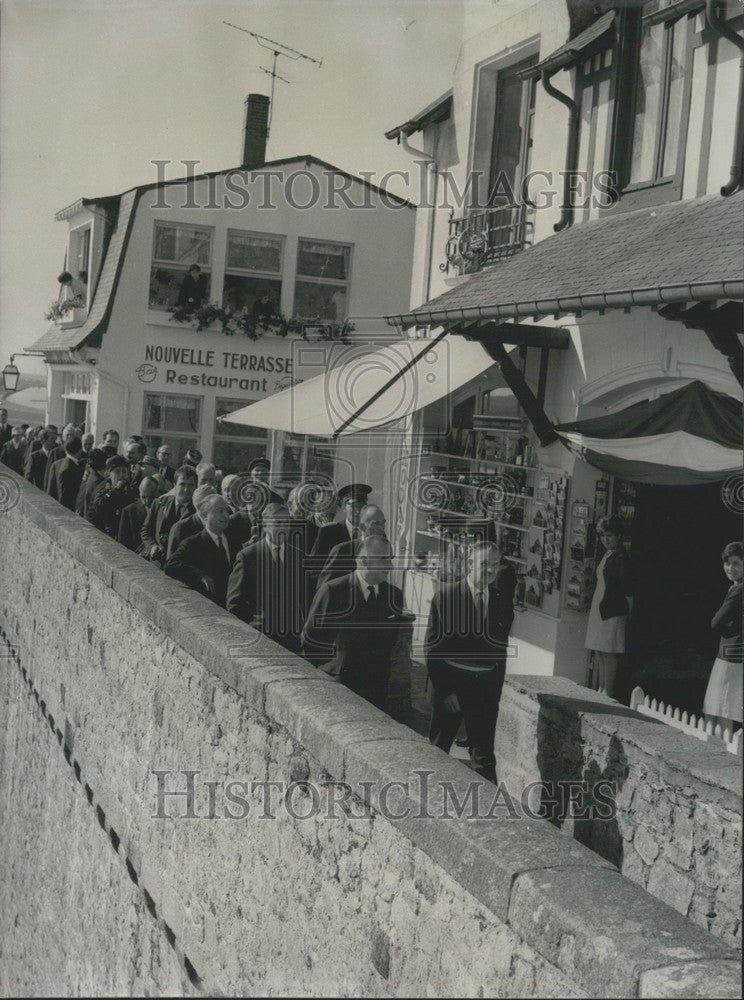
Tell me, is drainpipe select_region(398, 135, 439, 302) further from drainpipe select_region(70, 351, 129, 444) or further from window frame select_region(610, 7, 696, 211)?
drainpipe select_region(70, 351, 129, 444)

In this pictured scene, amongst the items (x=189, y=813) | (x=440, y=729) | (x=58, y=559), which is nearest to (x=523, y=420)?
(x=58, y=559)

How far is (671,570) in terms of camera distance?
12.0 meters

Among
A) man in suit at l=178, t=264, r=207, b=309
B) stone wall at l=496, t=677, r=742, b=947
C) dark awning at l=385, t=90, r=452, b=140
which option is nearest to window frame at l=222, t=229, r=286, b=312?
man in suit at l=178, t=264, r=207, b=309

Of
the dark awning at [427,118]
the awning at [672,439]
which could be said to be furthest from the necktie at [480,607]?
the dark awning at [427,118]

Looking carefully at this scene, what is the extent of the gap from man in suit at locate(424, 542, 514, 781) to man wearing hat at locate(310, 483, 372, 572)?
1.65 metres

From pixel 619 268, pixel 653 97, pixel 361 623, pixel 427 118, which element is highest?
pixel 427 118

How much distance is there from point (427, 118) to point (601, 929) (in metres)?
12.8

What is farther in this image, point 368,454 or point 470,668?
point 368,454

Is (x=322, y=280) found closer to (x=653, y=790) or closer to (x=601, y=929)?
(x=653, y=790)

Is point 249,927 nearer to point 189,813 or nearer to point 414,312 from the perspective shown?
point 189,813

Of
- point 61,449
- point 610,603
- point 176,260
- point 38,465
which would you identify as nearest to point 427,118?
point 61,449

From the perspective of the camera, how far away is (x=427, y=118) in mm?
14461

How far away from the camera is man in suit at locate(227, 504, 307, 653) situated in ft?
24.6

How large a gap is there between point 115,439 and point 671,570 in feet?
25.6
